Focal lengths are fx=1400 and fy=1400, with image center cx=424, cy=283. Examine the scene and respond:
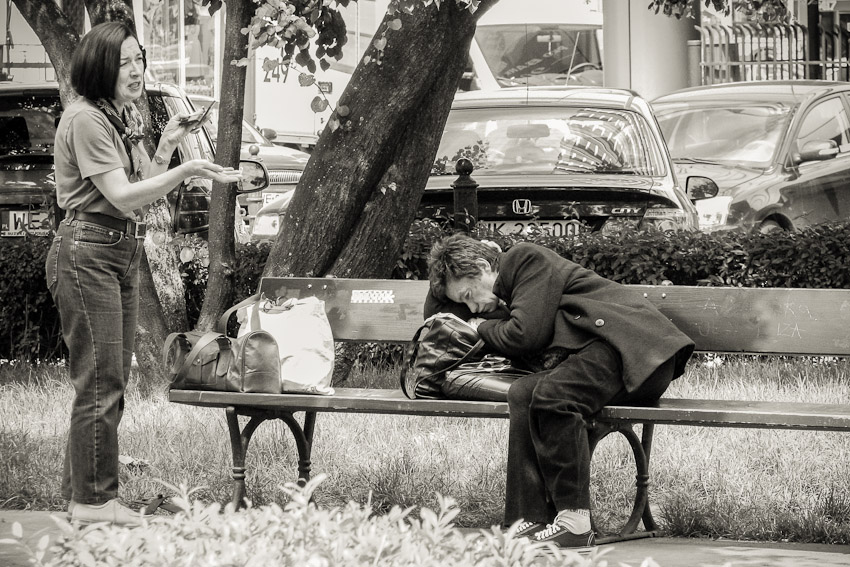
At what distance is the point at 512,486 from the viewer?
486 cm

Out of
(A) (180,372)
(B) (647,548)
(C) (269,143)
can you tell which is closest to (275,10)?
(A) (180,372)

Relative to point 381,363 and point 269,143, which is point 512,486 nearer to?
point 381,363

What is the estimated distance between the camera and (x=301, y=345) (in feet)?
17.6

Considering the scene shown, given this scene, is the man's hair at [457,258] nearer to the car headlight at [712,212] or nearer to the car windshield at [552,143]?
the car windshield at [552,143]

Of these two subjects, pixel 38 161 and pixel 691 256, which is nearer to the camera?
pixel 691 256

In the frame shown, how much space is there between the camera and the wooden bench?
4879mm

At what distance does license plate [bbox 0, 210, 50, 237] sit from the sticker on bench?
4126 millimetres

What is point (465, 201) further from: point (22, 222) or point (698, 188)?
point (22, 222)

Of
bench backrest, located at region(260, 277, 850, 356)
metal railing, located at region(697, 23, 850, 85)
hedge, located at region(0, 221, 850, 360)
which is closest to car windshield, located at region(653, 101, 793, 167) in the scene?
hedge, located at region(0, 221, 850, 360)

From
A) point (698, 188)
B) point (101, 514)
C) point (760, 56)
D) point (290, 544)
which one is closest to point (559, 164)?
point (698, 188)

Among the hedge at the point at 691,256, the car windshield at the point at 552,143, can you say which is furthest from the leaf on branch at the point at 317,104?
the car windshield at the point at 552,143

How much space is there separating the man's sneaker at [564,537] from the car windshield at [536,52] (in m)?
13.5

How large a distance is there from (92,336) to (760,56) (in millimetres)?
18519

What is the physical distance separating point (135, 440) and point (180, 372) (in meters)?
1.27
